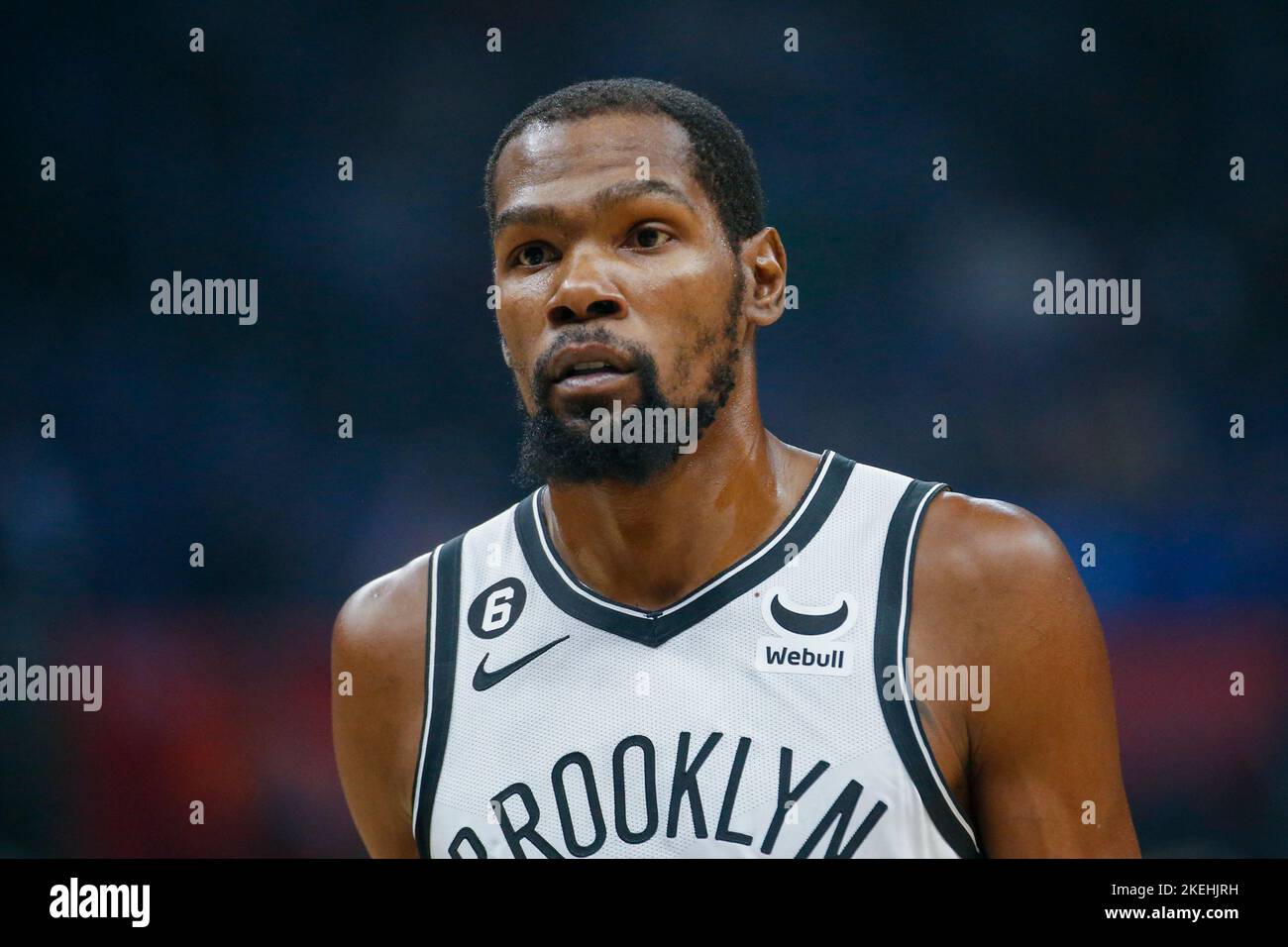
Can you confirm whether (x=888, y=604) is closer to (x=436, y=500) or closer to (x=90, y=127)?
(x=436, y=500)

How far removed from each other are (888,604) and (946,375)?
6.17 ft

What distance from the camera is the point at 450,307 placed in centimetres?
479

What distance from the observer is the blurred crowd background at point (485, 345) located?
439 cm

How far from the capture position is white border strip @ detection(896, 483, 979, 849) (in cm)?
257

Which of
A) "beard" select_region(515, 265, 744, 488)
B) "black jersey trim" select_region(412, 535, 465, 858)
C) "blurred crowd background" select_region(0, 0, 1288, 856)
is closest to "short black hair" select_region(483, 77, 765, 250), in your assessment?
"beard" select_region(515, 265, 744, 488)

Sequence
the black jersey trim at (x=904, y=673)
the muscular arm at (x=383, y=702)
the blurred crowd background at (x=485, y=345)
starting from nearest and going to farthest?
the black jersey trim at (x=904, y=673)
the muscular arm at (x=383, y=702)
the blurred crowd background at (x=485, y=345)

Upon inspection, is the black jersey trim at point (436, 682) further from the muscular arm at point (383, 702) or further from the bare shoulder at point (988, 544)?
the bare shoulder at point (988, 544)

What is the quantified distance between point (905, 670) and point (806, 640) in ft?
0.68

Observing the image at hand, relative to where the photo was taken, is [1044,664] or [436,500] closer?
[1044,664]

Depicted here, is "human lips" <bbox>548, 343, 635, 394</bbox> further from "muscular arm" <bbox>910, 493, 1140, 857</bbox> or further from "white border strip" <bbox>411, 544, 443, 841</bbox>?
"muscular arm" <bbox>910, 493, 1140, 857</bbox>

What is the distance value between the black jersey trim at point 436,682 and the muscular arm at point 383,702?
0.03m

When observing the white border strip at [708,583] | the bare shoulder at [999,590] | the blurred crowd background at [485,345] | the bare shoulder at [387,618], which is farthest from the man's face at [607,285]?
the blurred crowd background at [485,345]

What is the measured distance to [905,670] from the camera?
104 inches
